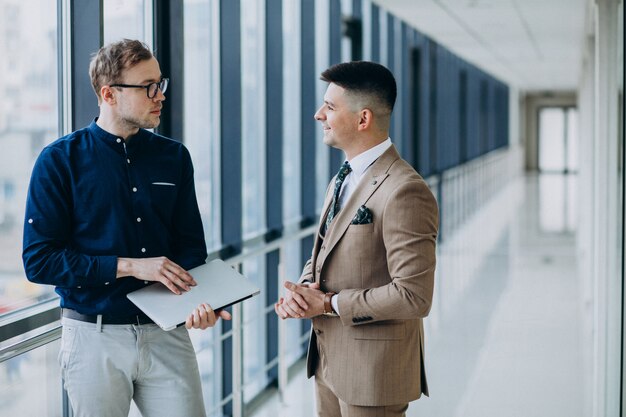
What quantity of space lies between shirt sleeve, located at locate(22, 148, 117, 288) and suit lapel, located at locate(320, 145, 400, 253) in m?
0.37

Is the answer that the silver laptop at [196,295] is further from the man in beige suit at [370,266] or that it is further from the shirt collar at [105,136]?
the shirt collar at [105,136]

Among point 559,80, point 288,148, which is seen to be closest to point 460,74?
point 559,80

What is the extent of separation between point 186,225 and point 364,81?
1.47 feet

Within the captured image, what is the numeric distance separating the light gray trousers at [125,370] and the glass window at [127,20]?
3.06ft

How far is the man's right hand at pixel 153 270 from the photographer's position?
4.74 ft

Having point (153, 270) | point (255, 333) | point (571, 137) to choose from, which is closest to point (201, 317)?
point (153, 270)

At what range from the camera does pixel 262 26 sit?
352 centimetres

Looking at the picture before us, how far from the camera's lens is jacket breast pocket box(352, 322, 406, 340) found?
1449mm

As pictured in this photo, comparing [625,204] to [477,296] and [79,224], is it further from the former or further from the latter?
[477,296]

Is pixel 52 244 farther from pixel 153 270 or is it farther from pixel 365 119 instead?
pixel 365 119

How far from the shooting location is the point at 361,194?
57.3 inches

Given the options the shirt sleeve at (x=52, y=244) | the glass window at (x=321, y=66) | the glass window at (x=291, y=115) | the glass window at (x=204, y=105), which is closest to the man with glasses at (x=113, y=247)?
the shirt sleeve at (x=52, y=244)

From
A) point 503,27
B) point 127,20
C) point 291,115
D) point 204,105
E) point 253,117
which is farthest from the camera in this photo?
point 503,27

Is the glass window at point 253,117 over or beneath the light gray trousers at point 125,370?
over
